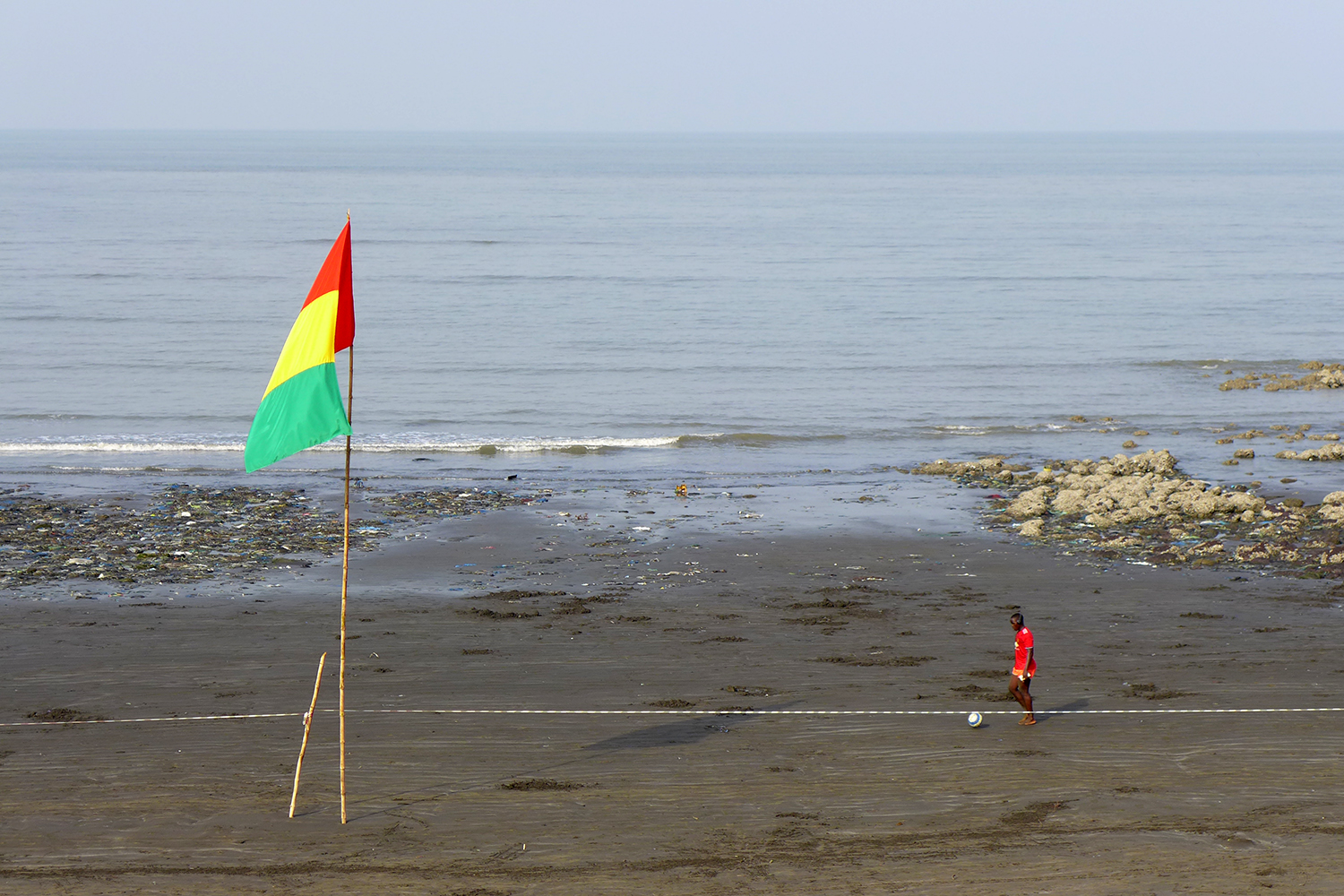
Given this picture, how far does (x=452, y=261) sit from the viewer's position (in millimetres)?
64875

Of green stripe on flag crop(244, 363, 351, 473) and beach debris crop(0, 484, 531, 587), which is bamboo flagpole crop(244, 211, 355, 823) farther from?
beach debris crop(0, 484, 531, 587)

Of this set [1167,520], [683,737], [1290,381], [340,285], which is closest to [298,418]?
[340,285]

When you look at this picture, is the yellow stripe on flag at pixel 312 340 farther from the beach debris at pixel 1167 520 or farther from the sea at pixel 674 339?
the sea at pixel 674 339

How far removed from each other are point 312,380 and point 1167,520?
51.9 ft

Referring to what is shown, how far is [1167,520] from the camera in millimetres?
21031

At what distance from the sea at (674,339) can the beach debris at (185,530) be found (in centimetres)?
207

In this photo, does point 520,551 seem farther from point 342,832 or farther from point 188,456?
point 188,456

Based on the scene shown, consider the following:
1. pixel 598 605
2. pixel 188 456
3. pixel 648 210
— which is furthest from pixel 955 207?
pixel 598 605

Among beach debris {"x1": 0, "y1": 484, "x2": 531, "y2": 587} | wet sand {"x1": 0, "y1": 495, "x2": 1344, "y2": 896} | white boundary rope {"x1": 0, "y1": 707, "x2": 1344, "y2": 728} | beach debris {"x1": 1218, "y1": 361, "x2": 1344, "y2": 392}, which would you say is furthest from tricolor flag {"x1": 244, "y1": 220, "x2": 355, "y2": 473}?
beach debris {"x1": 1218, "y1": 361, "x2": 1344, "y2": 392}

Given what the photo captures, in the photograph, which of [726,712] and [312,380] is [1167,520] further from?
[312,380]

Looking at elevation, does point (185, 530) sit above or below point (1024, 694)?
above

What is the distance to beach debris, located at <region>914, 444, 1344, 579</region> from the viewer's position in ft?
62.0

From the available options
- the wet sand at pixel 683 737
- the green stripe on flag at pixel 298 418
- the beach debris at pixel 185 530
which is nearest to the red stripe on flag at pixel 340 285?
the green stripe on flag at pixel 298 418

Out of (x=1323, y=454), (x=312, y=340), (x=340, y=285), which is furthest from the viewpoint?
(x=1323, y=454)
